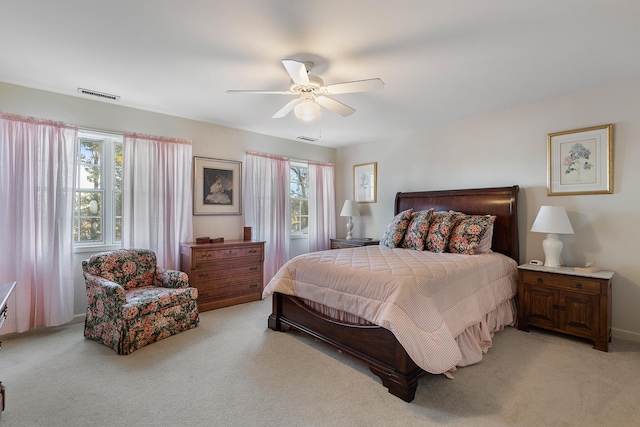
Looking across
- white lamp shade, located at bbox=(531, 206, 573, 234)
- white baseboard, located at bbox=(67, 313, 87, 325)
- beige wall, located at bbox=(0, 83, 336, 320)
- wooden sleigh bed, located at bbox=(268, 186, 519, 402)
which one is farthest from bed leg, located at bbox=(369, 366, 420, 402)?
white baseboard, located at bbox=(67, 313, 87, 325)

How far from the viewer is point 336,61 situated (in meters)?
2.55

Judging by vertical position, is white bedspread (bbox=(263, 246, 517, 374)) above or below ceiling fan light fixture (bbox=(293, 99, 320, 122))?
below

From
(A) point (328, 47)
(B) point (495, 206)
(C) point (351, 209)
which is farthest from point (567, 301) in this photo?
(A) point (328, 47)

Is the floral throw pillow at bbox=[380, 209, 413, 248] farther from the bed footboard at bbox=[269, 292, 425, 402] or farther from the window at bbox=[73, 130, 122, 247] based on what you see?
the window at bbox=[73, 130, 122, 247]

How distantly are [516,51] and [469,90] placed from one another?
2.49 feet

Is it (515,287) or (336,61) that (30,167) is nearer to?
(336,61)

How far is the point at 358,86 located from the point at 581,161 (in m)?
2.64

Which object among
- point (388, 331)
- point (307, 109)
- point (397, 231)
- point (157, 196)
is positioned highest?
point (307, 109)

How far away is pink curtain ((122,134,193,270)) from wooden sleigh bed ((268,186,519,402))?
1.68 metres

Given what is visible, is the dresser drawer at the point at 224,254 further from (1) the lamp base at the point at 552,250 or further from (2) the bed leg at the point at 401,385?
(1) the lamp base at the point at 552,250

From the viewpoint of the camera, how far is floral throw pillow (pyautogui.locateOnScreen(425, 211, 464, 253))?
11.5ft

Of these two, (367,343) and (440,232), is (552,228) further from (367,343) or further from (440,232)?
(367,343)

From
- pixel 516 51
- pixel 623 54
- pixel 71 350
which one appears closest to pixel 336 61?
pixel 516 51

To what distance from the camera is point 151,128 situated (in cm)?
383
